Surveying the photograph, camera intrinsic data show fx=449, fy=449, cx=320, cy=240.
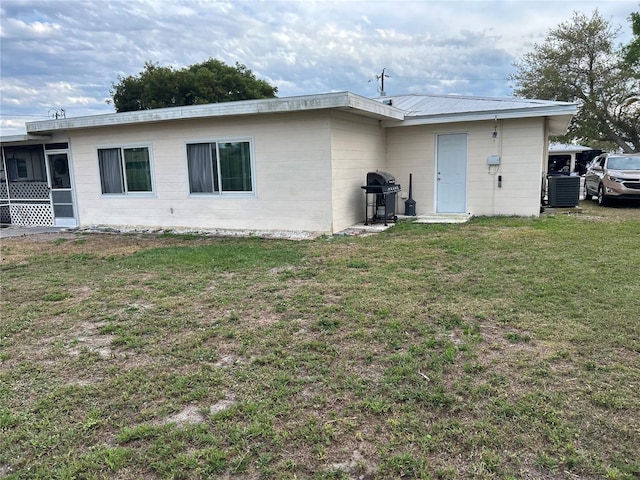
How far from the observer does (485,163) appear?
10547mm

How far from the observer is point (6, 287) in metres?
5.77

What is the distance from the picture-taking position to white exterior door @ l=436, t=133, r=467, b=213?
1077 cm

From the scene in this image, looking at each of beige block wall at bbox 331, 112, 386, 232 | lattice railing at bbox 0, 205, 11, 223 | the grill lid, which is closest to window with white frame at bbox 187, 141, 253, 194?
beige block wall at bbox 331, 112, 386, 232

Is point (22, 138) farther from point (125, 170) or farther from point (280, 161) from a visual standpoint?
point (280, 161)

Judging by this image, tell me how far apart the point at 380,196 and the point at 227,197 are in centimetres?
337

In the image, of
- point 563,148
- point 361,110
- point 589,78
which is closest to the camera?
point 361,110

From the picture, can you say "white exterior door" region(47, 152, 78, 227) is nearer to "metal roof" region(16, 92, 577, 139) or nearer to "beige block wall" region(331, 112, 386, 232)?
"metal roof" region(16, 92, 577, 139)

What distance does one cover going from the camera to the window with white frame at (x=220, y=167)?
9.62 metres

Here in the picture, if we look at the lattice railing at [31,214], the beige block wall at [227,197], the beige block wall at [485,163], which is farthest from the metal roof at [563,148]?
the lattice railing at [31,214]

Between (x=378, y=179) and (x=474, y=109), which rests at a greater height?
(x=474, y=109)

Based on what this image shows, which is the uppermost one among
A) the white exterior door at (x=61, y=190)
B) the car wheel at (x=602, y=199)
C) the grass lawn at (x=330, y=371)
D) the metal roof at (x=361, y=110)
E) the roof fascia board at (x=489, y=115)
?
the metal roof at (x=361, y=110)

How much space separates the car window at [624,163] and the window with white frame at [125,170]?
12932 mm

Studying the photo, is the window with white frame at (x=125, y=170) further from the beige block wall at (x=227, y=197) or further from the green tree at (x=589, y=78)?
the green tree at (x=589, y=78)

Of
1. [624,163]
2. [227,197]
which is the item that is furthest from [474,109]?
[227,197]
